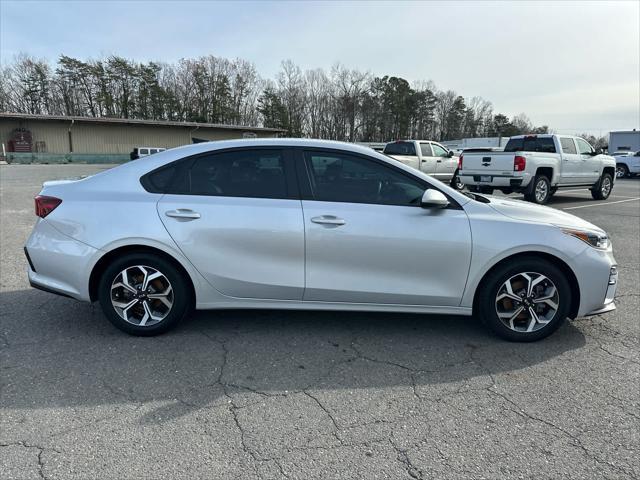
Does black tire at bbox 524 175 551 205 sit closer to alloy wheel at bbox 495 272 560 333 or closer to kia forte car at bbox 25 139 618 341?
kia forte car at bbox 25 139 618 341

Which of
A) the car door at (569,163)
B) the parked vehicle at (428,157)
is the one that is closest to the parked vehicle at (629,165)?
the parked vehicle at (428,157)

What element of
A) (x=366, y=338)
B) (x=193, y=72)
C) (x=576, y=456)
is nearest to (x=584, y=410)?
(x=576, y=456)

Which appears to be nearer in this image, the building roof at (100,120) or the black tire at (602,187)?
the black tire at (602,187)

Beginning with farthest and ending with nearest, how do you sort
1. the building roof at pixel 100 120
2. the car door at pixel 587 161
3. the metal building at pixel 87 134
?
the metal building at pixel 87 134 < the building roof at pixel 100 120 < the car door at pixel 587 161

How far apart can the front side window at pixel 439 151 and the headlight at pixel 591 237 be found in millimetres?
13509

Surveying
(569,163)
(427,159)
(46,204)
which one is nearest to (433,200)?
(46,204)

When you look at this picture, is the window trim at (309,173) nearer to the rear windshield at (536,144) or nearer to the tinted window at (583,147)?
the rear windshield at (536,144)

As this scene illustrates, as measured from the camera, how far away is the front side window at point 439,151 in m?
16.6

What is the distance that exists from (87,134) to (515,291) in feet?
158

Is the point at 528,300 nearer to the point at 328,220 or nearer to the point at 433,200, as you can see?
the point at 433,200

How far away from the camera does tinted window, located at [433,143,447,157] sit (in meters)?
16.6

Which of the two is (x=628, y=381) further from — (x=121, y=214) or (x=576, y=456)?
(x=121, y=214)

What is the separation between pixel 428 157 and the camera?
16.3 m

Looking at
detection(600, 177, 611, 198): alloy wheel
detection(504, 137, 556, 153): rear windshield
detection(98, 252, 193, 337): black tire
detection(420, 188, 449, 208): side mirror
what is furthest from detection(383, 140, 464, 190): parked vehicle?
detection(98, 252, 193, 337): black tire
